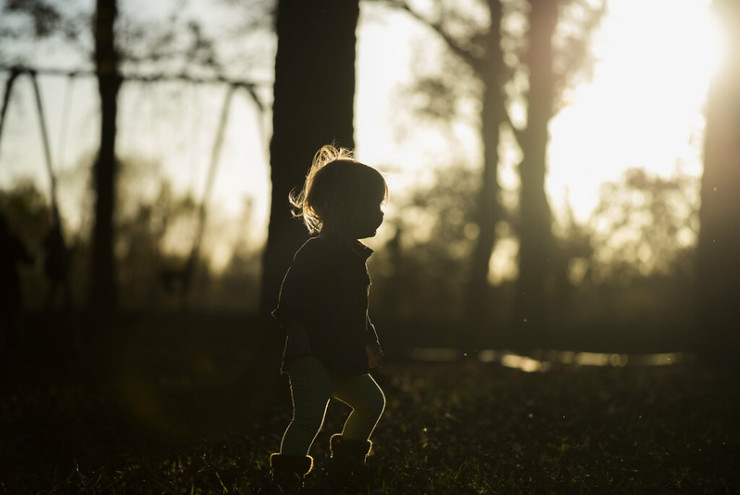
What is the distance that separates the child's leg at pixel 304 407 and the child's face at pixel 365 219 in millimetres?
690

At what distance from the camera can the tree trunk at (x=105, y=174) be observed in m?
14.4

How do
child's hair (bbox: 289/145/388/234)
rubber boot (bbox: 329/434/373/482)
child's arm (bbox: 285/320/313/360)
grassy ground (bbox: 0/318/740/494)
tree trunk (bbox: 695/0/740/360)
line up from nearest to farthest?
child's arm (bbox: 285/320/313/360), child's hair (bbox: 289/145/388/234), rubber boot (bbox: 329/434/373/482), grassy ground (bbox: 0/318/740/494), tree trunk (bbox: 695/0/740/360)

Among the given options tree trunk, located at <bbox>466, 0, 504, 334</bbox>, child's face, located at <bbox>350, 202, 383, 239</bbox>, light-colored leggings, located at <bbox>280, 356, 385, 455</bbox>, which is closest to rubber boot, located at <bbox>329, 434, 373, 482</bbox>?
light-colored leggings, located at <bbox>280, 356, 385, 455</bbox>

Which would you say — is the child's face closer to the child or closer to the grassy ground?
the child

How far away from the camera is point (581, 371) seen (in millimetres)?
10586

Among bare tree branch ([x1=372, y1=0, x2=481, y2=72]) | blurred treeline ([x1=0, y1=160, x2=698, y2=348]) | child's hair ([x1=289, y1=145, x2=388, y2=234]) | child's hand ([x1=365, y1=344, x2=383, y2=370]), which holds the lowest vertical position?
blurred treeline ([x1=0, y1=160, x2=698, y2=348])

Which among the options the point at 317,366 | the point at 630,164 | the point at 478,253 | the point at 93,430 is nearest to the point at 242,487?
the point at 317,366

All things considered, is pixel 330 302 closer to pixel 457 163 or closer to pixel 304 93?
pixel 304 93

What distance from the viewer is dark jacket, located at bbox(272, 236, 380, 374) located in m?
4.23

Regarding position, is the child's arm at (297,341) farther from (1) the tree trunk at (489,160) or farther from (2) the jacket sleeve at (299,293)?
(1) the tree trunk at (489,160)

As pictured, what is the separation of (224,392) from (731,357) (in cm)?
521

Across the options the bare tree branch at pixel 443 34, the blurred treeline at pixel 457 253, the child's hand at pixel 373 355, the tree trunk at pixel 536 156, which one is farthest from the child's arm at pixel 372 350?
the bare tree branch at pixel 443 34

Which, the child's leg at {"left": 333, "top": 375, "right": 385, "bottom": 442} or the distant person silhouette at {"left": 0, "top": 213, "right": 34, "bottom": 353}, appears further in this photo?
the distant person silhouette at {"left": 0, "top": 213, "right": 34, "bottom": 353}

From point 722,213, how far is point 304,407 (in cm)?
656
